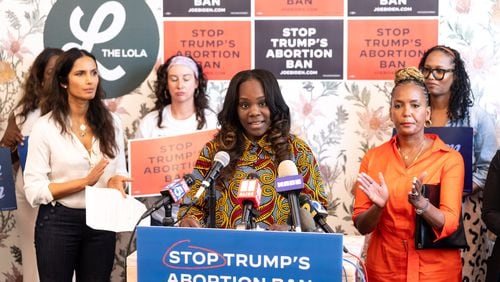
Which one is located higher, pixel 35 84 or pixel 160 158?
pixel 35 84

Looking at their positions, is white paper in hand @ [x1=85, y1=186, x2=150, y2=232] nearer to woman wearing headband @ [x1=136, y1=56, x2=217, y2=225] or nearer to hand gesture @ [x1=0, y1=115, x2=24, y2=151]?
woman wearing headband @ [x1=136, y1=56, x2=217, y2=225]

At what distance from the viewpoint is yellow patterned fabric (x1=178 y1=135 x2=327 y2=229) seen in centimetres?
252

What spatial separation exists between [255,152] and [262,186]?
158 millimetres

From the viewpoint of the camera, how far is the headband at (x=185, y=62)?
4.12m

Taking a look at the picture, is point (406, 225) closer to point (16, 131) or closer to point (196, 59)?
point (196, 59)

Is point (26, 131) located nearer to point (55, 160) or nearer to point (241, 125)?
point (55, 160)

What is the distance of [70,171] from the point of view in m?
3.43

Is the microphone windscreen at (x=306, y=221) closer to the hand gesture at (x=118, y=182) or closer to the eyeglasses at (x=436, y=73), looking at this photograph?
the hand gesture at (x=118, y=182)

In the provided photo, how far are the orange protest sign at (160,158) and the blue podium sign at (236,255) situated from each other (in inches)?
75.6

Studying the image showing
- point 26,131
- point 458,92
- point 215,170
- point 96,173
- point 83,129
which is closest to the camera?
point 215,170

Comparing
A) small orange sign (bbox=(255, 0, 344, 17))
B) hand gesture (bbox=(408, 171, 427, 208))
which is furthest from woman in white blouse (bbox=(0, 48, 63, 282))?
hand gesture (bbox=(408, 171, 427, 208))

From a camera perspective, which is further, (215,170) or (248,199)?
(215,170)

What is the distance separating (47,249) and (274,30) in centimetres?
191

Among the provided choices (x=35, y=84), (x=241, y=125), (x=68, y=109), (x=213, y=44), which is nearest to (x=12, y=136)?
(x=35, y=84)
